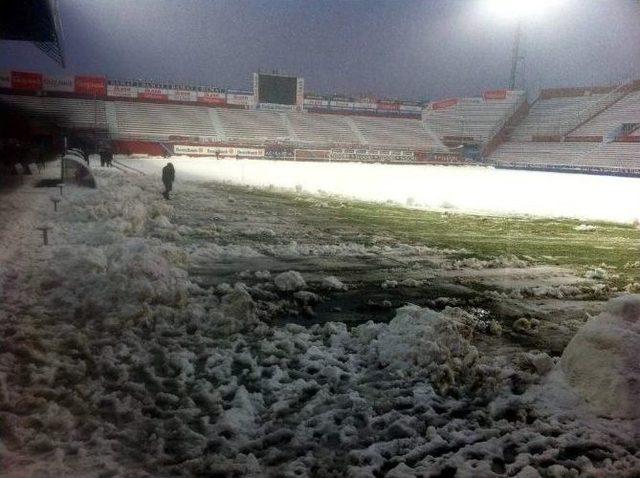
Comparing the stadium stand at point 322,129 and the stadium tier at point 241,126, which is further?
the stadium stand at point 322,129

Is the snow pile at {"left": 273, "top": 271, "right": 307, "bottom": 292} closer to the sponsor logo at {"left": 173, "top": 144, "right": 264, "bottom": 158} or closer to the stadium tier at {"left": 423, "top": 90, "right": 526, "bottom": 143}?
the sponsor logo at {"left": 173, "top": 144, "right": 264, "bottom": 158}

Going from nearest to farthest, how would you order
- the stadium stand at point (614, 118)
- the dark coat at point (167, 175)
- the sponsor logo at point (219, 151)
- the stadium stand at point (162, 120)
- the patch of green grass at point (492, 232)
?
the patch of green grass at point (492, 232) → the dark coat at point (167, 175) → the sponsor logo at point (219, 151) → the stadium stand at point (614, 118) → the stadium stand at point (162, 120)

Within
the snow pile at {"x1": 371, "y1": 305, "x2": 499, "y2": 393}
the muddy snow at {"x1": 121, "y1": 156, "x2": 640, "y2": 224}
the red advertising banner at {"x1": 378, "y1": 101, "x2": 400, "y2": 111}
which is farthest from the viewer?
the red advertising banner at {"x1": 378, "y1": 101, "x2": 400, "y2": 111}

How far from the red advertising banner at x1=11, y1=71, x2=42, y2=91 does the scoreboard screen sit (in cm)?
2022

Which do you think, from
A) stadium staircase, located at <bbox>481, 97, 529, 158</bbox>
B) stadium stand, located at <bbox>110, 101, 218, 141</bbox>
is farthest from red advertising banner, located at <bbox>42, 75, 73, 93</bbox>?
stadium staircase, located at <bbox>481, 97, 529, 158</bbox>

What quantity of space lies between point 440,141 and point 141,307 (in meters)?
52.1

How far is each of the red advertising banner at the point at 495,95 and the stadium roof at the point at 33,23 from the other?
48500 mm

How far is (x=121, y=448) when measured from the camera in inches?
115

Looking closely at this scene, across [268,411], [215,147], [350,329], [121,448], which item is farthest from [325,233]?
[215,147]

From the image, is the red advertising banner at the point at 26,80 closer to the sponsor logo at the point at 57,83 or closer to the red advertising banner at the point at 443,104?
the sponsor logo at the point at 57,83

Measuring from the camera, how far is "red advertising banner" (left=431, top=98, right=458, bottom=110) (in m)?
58.1

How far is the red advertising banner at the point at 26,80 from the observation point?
4366cm

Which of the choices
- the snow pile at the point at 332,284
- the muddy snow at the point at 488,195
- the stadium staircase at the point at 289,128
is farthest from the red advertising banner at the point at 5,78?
the snow pile at the point at 332,284

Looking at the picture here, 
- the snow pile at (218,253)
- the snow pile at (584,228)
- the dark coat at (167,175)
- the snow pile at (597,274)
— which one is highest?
the dark coat at (167,175)
